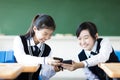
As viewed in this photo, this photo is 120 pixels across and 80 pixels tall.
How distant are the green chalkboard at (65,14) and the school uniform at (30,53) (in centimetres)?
165

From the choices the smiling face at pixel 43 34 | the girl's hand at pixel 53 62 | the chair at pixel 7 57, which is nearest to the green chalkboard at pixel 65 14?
the chair at pixel 7 57

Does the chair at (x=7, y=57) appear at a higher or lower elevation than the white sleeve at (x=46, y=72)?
higher

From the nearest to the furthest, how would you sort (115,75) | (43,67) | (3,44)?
1. (115,75)
2. (43,67)
3. (3,44)

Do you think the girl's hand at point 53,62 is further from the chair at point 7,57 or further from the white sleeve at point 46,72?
the chair at point 7,57

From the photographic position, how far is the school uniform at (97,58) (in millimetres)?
2236

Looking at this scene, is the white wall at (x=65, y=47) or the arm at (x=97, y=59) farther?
the white wall at (x=65, y=47)

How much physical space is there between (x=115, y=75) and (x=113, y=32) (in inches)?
102

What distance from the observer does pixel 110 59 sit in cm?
236

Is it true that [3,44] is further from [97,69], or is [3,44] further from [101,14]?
[97,69]

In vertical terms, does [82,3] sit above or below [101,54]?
above

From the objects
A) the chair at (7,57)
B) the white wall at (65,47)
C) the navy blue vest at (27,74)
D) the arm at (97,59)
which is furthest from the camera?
the white wall at (65,47)

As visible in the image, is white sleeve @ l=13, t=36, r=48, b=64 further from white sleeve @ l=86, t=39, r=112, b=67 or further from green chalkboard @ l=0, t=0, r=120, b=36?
green chalkboard @ l=0, t=0, r=120, b=36

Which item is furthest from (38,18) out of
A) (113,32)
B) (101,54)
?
(113,32)

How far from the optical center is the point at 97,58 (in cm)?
224
